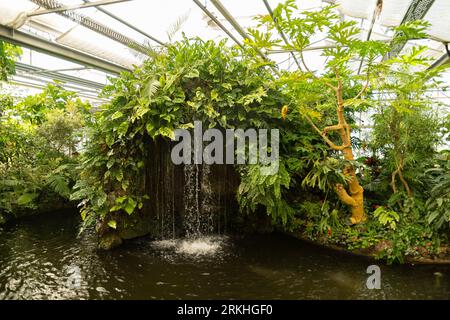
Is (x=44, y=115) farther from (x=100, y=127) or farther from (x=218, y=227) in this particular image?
(x=218, y=227)

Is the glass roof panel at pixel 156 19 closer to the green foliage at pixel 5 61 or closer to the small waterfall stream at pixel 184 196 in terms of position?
the green foliage at pixel 5 61

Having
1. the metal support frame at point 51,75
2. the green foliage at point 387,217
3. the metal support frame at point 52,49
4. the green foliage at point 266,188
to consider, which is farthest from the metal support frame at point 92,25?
the green foliage at point 387,217

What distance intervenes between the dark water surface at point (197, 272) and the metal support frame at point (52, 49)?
4.09 m

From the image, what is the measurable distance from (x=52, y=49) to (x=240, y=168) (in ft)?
17.4

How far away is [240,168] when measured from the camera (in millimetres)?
5840

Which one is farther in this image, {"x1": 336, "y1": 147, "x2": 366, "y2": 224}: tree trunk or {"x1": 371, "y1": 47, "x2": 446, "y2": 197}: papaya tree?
{"x1": 336, "y1": 147, "x2": 366, "y2": 224}: tree trunk

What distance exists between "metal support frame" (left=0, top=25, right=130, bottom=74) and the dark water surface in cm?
409

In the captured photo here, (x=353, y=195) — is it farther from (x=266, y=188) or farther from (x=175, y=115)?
(x=175, y=115)

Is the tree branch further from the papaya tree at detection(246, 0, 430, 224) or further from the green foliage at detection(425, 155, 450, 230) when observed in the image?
the green foliage at detection(425, 155, 450, 230)

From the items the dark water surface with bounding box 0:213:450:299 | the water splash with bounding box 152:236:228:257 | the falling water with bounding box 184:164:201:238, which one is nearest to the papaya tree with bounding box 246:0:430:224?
the dark water surface with bounding box 0:213:450:299

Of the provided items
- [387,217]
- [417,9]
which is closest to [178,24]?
[417,9]

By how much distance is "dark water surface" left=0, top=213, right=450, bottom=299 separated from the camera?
395cm

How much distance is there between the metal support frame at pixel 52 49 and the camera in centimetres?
600
